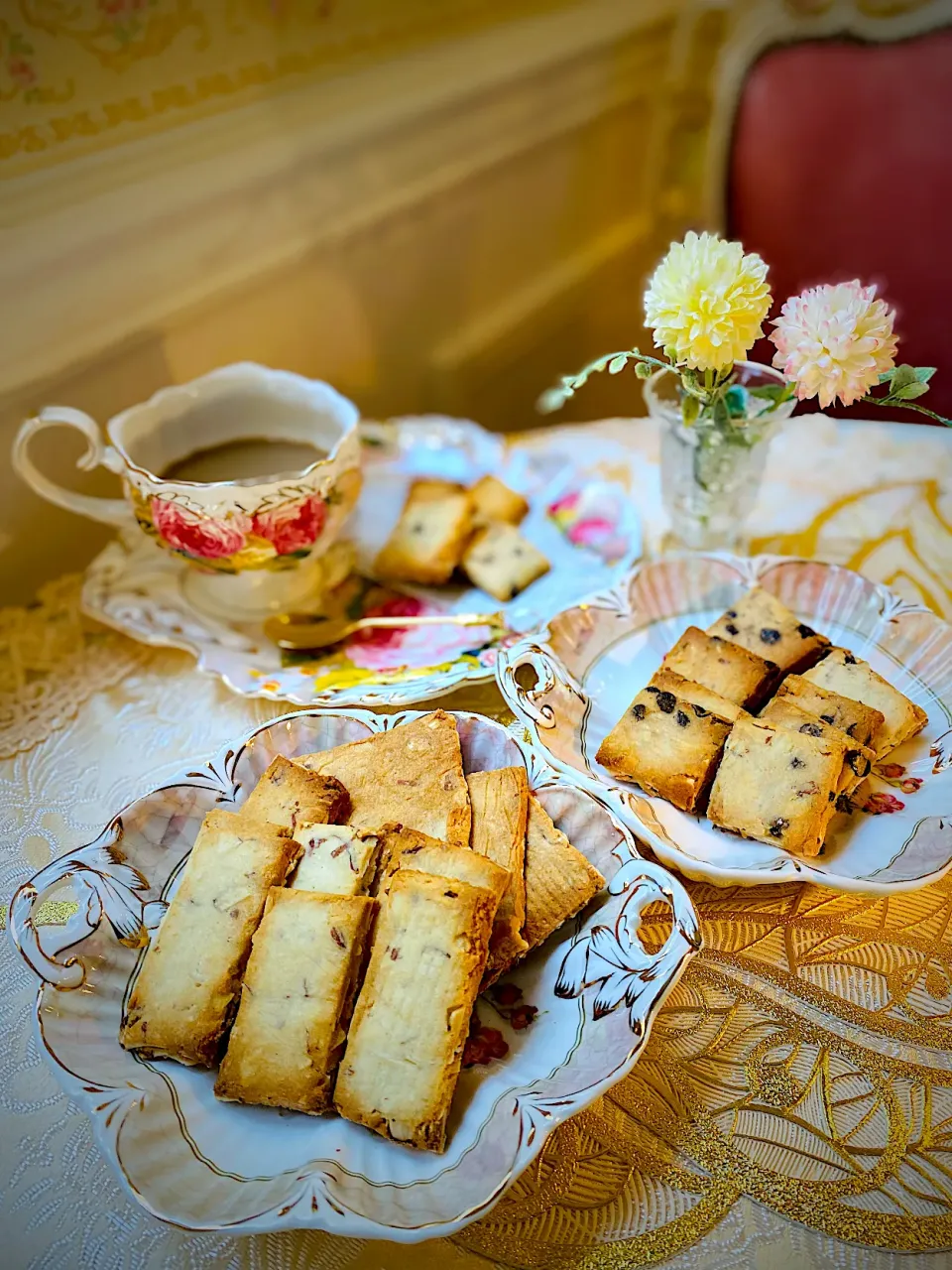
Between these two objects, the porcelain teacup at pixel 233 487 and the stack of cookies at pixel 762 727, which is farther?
the porcelain teacup at pixel 233 487

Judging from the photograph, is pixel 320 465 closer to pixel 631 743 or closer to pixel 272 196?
pixel 631 743

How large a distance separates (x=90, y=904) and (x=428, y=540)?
19.3 inches

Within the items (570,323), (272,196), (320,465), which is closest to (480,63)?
(272,196)

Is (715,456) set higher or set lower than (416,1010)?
higher

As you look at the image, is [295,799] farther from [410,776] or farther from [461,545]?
[461,545]

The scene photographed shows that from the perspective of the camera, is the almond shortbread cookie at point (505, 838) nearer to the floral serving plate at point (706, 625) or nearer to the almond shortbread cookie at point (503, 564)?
the floral serving plate at point (706, 625)

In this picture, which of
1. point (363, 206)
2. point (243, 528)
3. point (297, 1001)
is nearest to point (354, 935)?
point (297, 1001)

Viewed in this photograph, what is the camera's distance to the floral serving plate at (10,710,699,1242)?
53 centimetres

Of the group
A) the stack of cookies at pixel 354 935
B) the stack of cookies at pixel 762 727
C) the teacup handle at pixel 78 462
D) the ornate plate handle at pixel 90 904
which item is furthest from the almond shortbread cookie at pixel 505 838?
the teacup handle at pixel 78 462

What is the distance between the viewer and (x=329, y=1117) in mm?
573

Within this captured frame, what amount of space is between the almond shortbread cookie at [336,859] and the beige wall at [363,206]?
0.56 meters

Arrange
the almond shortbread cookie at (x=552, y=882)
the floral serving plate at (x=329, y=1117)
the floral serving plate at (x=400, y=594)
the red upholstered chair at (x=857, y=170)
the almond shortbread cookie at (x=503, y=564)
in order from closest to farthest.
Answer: the floral serving plate at (x=329, y=1117) < the almond shortbread cookie at (x=552, y=882) < the floral serving plate at (x=400, y=594) < the almond shortbread cookie at (x=503, y=564) < the red upholstered chair at (x=857, y=170)

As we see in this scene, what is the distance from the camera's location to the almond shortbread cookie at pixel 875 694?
0.75 metres

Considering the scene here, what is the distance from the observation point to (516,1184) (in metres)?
0.60
